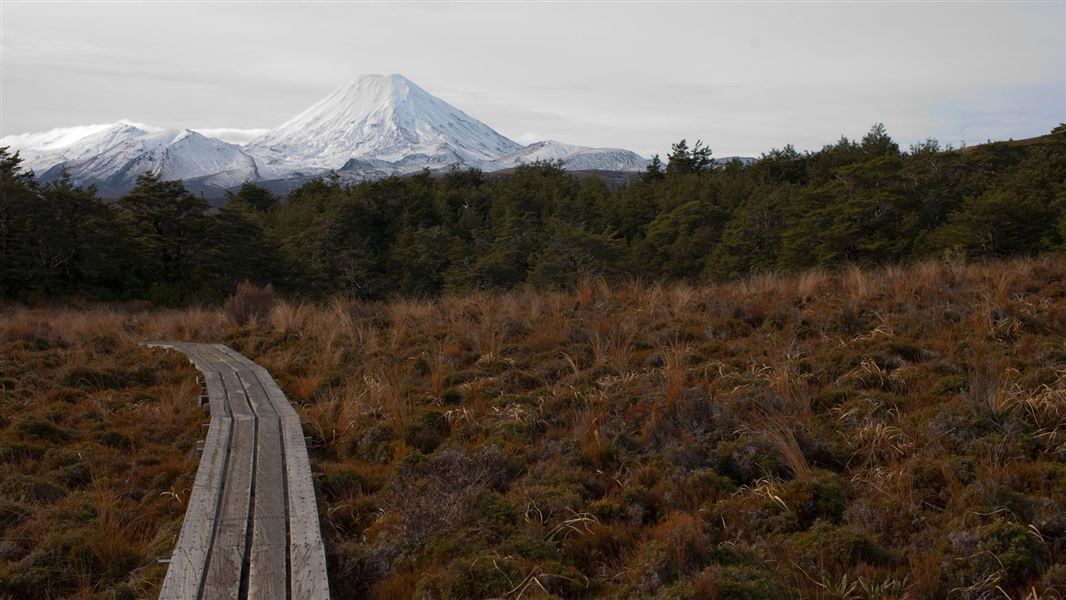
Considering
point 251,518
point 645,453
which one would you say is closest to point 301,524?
point 251,518

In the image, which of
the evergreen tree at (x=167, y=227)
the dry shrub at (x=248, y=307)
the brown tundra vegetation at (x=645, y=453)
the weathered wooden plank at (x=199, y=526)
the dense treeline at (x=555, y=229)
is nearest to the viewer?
the weathered wooden plank at (x=199, y=526)

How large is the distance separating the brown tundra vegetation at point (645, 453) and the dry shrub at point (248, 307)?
3795mm

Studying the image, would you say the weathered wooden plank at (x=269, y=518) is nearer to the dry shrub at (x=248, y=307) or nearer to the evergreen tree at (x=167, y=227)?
the dry shrub at (x=248, y=307)

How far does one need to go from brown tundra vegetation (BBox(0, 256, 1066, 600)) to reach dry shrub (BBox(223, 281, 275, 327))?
3795 millimetres

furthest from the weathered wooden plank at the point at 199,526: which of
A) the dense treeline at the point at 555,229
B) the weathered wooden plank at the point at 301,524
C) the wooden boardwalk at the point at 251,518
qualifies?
the dense treeline at the point at 555,229

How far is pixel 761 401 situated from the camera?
16.0ft

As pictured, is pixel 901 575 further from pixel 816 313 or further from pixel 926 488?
pixel 816 313

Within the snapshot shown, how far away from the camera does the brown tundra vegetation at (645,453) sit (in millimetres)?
3152

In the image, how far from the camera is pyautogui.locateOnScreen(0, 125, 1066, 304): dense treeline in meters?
24.5

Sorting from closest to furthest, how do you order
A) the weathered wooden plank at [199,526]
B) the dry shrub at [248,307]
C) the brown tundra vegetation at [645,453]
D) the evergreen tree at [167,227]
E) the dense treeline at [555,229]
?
1. the weathered wooden plank at [199,526]
2. the brown tundra vegetation at [645,453]
3. the dry shrub at [248,307]
4. the dense treeline at [555,229]
5. the evergreen tree at [167,227]

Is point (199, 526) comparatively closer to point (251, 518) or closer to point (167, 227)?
point (251, 518)

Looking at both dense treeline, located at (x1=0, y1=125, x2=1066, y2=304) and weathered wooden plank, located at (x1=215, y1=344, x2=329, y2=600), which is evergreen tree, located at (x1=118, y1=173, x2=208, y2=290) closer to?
dense treeline, located at (x1=0, y1=125, x2=1066, y2=304)

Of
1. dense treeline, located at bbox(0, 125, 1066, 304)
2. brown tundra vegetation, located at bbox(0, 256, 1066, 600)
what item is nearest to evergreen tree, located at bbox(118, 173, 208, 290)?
dense treeline, located at bbox(0, 125, 1066, 304)

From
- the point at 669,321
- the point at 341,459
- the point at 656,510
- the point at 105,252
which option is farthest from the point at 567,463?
the point at 105,252
